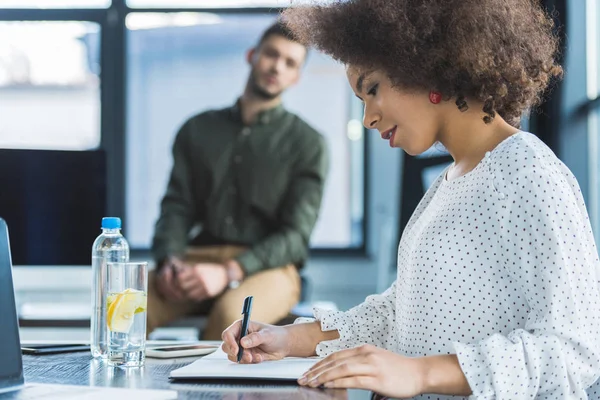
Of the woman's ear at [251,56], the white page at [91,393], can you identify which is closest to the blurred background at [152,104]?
the woman's ear at [251,56]

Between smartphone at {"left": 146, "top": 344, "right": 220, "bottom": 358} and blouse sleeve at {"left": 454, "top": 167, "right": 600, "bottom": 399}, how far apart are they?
1.55ft

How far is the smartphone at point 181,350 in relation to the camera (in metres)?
1.25

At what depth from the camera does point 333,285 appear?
4.27m

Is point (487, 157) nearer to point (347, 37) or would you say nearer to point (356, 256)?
point (347, 37)

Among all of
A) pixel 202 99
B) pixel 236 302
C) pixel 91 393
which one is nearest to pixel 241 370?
pixel 91 393

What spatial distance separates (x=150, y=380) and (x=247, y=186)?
225 centimetres

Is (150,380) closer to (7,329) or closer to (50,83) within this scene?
(7,329)

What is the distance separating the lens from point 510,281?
105cm

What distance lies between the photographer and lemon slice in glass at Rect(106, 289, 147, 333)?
1131mm

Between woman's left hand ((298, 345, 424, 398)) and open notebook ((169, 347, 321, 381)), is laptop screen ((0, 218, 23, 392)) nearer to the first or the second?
open notebook ((169, 347, 321, 381))

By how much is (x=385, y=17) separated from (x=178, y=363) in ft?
1.94

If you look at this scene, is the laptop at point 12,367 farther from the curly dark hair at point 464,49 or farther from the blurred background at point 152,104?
the blurred background at point 152,104

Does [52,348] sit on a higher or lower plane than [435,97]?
lower

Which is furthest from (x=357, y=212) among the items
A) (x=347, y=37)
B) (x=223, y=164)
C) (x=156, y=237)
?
(x=347, y=37)
